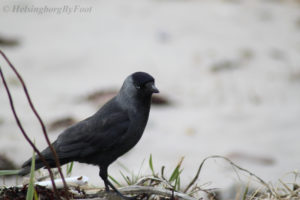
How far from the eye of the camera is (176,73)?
7.57 m

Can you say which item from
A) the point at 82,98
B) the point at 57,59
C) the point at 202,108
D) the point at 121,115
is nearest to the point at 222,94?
the point at 202,108

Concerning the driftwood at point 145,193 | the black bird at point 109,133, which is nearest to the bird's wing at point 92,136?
the black bird at point 109,133

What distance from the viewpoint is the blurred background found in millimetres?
5715

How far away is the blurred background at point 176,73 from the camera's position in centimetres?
571

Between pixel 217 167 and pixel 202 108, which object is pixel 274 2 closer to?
pixel 202 108

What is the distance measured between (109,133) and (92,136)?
0.11 meters

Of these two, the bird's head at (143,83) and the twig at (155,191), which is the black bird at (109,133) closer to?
the bird's head at (143,83)

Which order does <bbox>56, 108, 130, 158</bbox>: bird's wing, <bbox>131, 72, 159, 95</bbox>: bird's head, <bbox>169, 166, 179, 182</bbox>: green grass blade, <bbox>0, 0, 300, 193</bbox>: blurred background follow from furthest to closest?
1. <bbox>0, 0, 300, 193</bbox>: blurred background
2. <bbox>131, 72, 159, 95</bbox>: bird's head
3. <bbox>56, 108, 130, 158</bbox>: bird's wing
4. <bbox>169, 166, 179, 182</bbox>: green grass blade

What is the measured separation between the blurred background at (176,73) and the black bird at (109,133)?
127 centimetres

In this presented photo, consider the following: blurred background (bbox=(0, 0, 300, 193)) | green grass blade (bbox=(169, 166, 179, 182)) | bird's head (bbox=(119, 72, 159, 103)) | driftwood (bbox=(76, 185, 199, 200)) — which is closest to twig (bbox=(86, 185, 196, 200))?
driftwood (bbox=(76, 185, 199, 200))

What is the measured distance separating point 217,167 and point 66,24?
4.61 metres

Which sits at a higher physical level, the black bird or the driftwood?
A: the black bird

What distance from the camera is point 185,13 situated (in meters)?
9.58

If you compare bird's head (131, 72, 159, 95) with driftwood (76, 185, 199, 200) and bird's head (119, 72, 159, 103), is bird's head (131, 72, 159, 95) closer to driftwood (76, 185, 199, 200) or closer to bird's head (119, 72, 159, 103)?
bird's head (119, 72, 159, 103)
